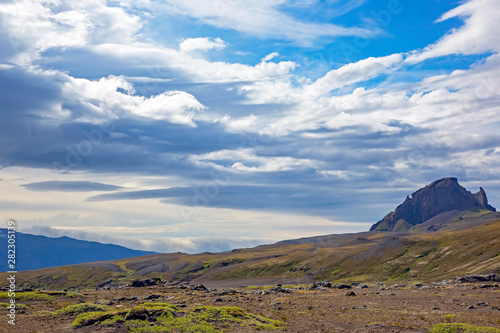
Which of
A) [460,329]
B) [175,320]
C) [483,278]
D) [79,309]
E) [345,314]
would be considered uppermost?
[175,320]

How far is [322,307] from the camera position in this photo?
64938 millimetres

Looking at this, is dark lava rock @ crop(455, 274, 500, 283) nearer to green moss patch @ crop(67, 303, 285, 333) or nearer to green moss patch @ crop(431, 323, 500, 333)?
green moss patch @ crop(431, 323, 500, 333)

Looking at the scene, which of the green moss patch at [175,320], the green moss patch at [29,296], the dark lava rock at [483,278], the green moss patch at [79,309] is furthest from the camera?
the dark lava rock at [483,278]

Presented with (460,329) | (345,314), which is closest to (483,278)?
(345,314)

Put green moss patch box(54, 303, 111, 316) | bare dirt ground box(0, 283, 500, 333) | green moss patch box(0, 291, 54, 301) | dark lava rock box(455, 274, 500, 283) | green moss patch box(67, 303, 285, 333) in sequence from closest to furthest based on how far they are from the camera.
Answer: green moss patch box(67, 303, 285, 333)
bare dirt ground box(0, 283, 500, 333)
green moss patch box(54, 303, 111, 316)
green moss patch box(0, 291, 54, 301)
dark lava rock box(455, 274, 500, 283)

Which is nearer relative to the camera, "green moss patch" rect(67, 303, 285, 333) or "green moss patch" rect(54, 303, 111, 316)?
"green moss patch" rect(67, 303, 285, 333)

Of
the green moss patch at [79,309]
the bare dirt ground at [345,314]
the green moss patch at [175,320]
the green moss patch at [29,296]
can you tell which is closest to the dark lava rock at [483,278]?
the bare dirt ground at [345,314]

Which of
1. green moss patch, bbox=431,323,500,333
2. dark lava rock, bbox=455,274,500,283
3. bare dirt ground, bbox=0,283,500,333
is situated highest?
green moss patch, bbox=431,323,500,333

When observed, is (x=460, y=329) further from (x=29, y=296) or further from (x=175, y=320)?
(x=29, y=296)

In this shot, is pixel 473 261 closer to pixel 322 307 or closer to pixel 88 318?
pixel 322 307

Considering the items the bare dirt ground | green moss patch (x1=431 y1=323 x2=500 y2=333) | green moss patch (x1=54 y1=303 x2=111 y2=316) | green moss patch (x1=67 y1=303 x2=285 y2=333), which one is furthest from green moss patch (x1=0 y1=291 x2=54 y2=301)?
green moss patch (x1=431 y1=323 x2=500 y2=333)

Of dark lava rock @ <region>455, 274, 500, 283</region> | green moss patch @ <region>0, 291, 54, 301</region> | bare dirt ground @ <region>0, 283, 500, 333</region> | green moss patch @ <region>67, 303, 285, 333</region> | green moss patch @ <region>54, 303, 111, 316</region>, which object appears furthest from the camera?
dark lava rock @ <region>455, 274, 500, 283</region>

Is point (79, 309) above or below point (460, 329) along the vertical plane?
above

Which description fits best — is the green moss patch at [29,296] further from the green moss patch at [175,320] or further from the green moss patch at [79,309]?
the green moss patch at [175,320]
